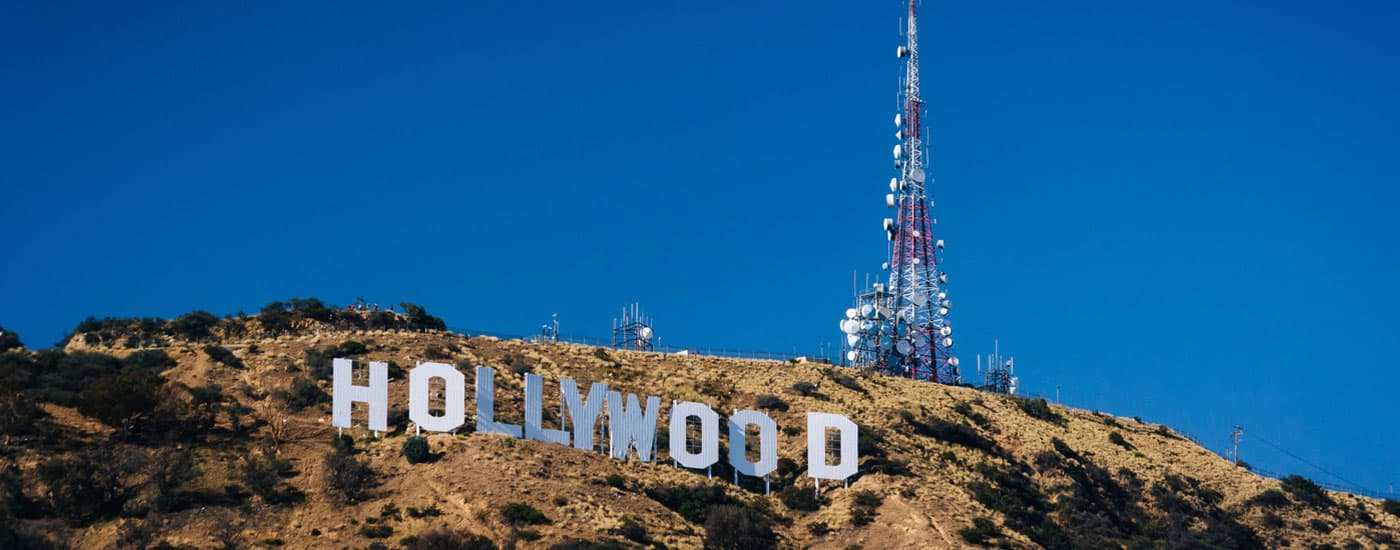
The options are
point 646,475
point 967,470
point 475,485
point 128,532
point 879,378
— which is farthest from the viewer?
point 879,378

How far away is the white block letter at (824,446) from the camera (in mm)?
85562

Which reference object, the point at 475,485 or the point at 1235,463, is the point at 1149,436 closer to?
the point at 1235,463

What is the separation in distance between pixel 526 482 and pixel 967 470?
25.2 meters

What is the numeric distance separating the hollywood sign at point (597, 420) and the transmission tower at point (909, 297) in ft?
78.9

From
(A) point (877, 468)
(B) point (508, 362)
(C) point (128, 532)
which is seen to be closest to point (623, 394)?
(B) point (508, 362)

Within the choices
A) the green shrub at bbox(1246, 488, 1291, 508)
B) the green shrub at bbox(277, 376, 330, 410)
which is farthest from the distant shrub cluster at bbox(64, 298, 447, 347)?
the green shrub at bbox(1246, 488, 1291, 508)

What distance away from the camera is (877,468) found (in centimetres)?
8775

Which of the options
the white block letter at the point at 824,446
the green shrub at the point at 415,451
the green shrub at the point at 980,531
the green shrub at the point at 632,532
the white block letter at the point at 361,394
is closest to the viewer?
the green shrub at the point at 632,532

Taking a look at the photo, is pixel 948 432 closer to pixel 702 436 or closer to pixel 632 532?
pixel 702 436

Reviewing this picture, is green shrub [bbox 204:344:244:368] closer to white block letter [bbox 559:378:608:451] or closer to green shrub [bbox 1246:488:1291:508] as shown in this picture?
white block letter [bbox 559:378:608:451]

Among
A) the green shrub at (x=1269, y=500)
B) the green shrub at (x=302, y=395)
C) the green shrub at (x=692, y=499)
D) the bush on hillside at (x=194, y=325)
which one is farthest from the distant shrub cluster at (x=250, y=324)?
the green shrub at (x=1269, y=500)

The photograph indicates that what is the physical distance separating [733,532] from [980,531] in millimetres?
12432

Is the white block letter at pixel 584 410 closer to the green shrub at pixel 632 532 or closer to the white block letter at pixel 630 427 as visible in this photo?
the white block letter at pixel 630 427

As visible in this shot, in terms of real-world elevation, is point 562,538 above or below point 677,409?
below
